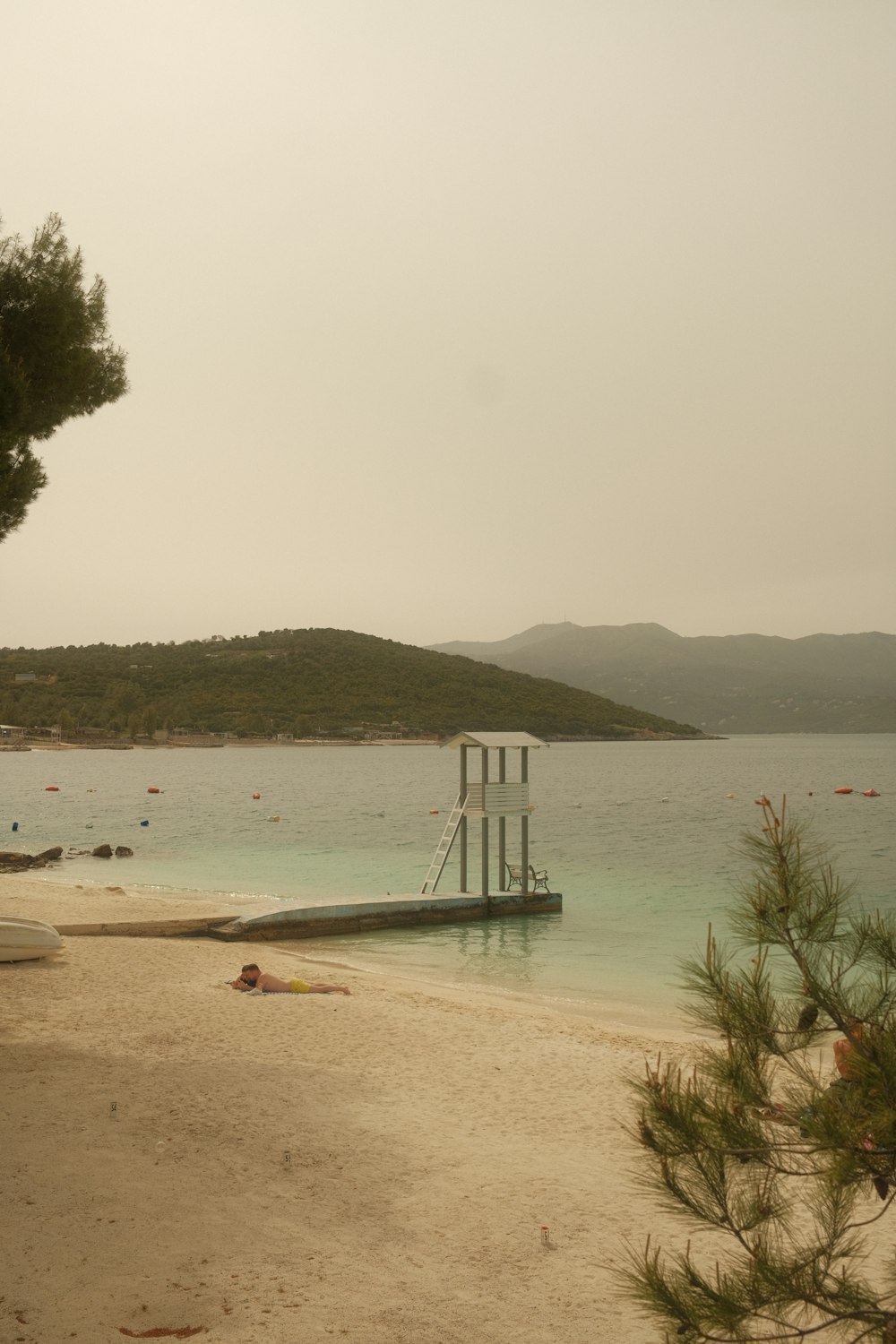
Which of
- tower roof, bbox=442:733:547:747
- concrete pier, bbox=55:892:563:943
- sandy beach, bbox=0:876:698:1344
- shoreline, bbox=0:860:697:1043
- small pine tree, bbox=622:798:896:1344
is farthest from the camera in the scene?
tower roof, bbox=442:733:547:747

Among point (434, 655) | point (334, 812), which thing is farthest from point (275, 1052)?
point (434, 655)

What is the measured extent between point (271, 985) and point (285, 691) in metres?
112

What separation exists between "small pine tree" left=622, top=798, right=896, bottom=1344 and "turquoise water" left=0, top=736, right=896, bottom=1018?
1072mm

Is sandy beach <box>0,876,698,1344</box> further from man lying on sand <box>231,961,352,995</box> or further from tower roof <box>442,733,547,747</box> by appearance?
tower roof <box>442,733,547,747</box>

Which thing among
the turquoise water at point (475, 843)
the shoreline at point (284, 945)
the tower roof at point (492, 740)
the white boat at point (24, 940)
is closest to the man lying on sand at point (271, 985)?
the white boat at point (24, 940)

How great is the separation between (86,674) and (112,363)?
127040 millimetres

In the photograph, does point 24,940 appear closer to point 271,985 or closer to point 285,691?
point 271,985

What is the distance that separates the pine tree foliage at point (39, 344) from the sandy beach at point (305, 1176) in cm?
445

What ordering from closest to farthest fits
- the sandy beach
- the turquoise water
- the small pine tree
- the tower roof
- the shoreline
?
the small pine tree → the sandy beach → the shoreline → the turquoise water → the tower roof

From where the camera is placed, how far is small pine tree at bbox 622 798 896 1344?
290cm

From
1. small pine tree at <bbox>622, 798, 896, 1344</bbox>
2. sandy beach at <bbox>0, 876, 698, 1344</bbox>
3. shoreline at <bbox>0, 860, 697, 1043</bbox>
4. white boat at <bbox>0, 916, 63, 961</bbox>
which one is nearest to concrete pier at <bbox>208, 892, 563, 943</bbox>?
shoreline at <bbox>0, 860, 697, 1043</bbox>

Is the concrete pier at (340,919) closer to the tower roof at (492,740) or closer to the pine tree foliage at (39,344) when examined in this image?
the tower roof at (492,740)

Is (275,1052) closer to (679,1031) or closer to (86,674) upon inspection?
(679,1031)

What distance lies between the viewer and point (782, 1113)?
3104 mm
